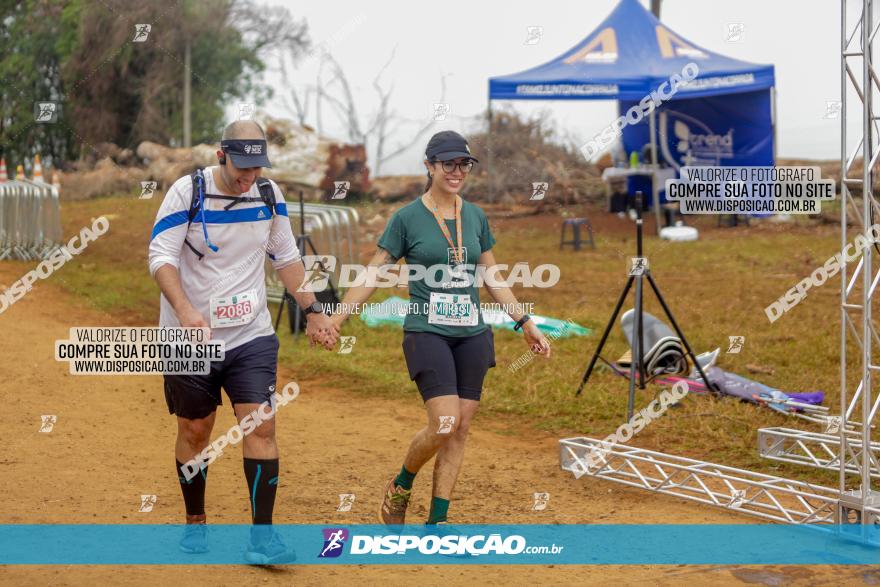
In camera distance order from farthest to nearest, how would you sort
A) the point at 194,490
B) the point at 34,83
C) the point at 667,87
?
the point at 34,83
the point at 667,87
the point at 194,490

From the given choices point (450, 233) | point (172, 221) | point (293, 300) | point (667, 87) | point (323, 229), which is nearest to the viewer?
point (172, 221)

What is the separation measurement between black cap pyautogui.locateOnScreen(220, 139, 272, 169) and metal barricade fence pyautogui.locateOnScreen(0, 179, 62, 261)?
42.7 feet

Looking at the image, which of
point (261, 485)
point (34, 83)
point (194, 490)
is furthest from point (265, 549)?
point (34, 83)

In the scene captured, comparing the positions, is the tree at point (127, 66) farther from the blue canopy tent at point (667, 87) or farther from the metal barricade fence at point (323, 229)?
the metal barricade fence at point (323, 229)

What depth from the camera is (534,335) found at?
252 inches

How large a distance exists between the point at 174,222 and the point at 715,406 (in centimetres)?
560

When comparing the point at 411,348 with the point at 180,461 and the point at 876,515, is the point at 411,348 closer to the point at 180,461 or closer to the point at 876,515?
the point at 180,461

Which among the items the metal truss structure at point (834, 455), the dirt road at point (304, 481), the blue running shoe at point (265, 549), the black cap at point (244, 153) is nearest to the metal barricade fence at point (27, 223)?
the dirt road at point (304, 481)

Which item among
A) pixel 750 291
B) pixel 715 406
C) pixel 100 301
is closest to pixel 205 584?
pixel 715 406

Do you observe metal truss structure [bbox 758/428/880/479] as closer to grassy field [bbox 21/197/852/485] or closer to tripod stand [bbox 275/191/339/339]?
grassy field [bbox 21/197/852/485]

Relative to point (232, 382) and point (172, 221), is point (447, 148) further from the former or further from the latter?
point (232, 382)

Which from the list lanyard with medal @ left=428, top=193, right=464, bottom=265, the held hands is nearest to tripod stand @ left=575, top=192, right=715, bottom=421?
the held hands

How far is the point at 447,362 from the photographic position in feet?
20.0

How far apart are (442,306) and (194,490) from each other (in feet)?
5.13
